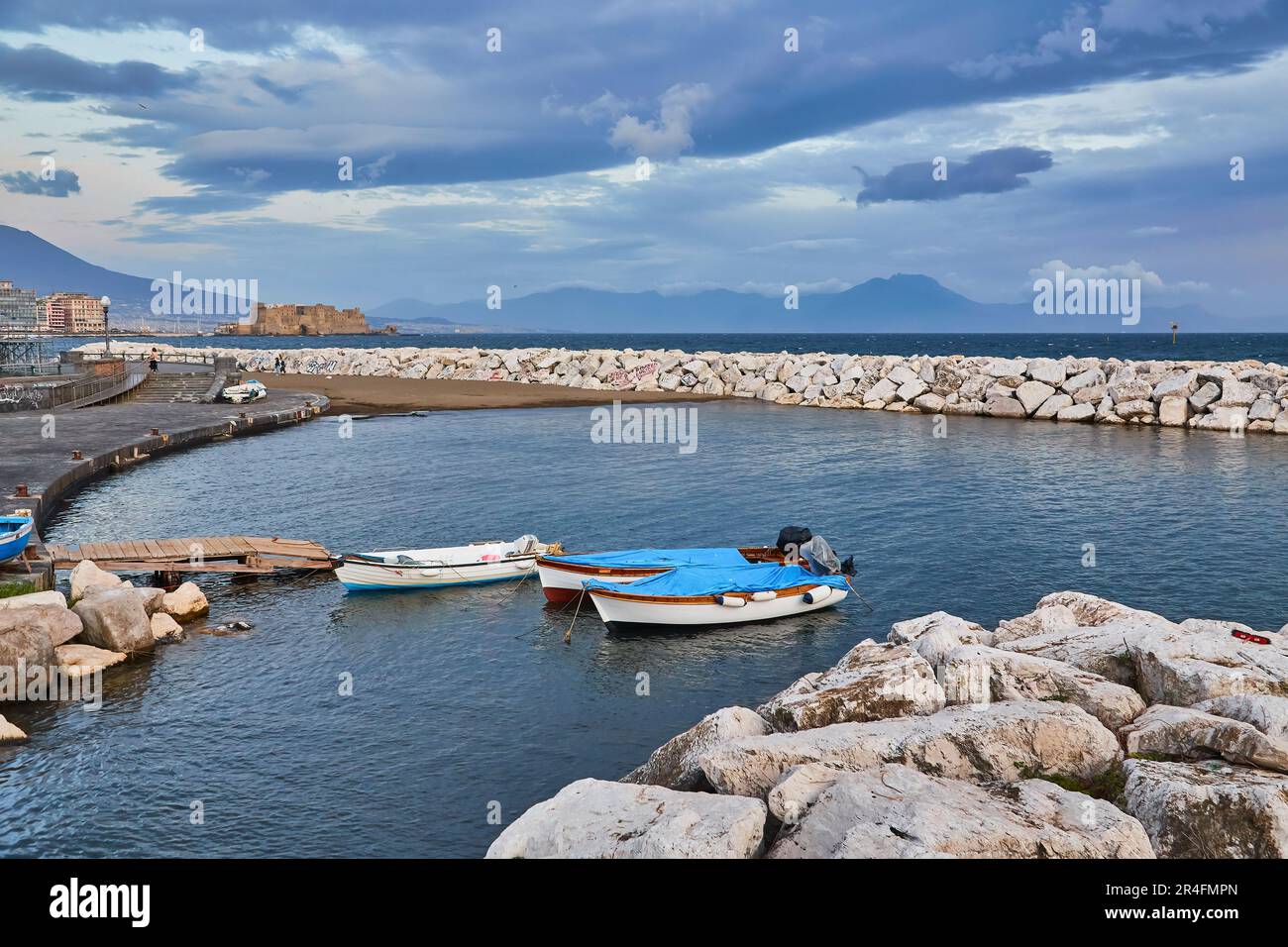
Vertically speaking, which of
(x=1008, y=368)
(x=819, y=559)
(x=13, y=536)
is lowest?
(x=819, y=559)

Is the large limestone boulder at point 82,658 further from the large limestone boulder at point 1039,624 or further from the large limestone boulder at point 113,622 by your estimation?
the large limestone boulder at point 1039,624

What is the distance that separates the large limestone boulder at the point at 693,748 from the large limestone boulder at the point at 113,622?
523 inches

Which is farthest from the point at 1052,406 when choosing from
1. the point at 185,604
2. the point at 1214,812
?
the point at 1214,812

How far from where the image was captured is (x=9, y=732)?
1725 cm

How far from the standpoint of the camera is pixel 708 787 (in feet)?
42.4

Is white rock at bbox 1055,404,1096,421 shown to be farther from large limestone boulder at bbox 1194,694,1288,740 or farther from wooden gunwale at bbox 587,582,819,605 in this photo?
large limestone boulder at bbox 1194,694,1288,740

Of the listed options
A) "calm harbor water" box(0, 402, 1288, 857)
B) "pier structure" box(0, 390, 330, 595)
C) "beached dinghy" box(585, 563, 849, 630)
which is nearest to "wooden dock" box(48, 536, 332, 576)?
"pier structure" box(0, 390, 330, 595)

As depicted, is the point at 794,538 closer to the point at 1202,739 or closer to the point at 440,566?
the point at 440,566

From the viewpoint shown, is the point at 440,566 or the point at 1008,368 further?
the point at 1008,368

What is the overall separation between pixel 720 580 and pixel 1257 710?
13853 mm
